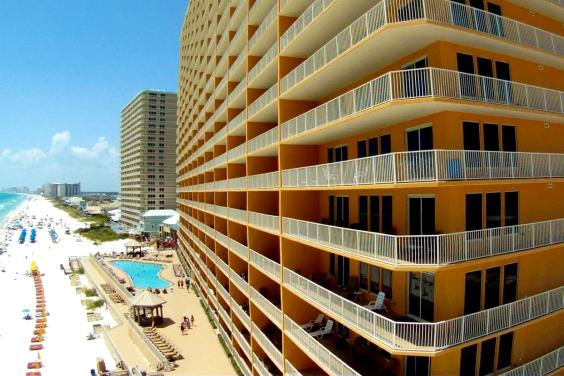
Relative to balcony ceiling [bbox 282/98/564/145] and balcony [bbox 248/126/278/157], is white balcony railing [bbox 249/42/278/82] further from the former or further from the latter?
balcony ceiling [bbox 282/98/564/145]

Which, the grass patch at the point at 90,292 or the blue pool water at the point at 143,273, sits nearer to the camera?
the grass patch at the point at 90,292

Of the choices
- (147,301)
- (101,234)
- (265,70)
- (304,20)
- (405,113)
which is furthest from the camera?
(101,234)

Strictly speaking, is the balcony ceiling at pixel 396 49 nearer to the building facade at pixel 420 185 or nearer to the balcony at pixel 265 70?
the building facade at pixel 420 185

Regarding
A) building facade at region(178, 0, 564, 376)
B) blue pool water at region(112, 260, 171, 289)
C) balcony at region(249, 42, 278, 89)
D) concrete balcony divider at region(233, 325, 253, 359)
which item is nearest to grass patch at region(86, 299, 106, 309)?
blue pool water at region(112, 260, 171, 289)

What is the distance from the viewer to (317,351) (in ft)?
48.6

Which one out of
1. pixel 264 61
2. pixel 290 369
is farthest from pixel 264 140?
pixel 290 369

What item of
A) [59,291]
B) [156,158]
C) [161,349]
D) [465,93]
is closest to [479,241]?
[465,93]

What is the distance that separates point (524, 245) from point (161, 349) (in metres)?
26.8

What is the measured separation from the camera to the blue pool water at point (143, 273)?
56322mm

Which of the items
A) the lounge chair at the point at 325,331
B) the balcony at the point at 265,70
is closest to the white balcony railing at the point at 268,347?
the lounge chair at the point at 325,331

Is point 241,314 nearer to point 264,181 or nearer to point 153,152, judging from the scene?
point 264,181

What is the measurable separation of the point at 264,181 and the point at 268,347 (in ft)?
28.9

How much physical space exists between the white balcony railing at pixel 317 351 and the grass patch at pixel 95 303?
124ft

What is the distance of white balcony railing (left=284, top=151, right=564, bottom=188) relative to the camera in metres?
10.9
